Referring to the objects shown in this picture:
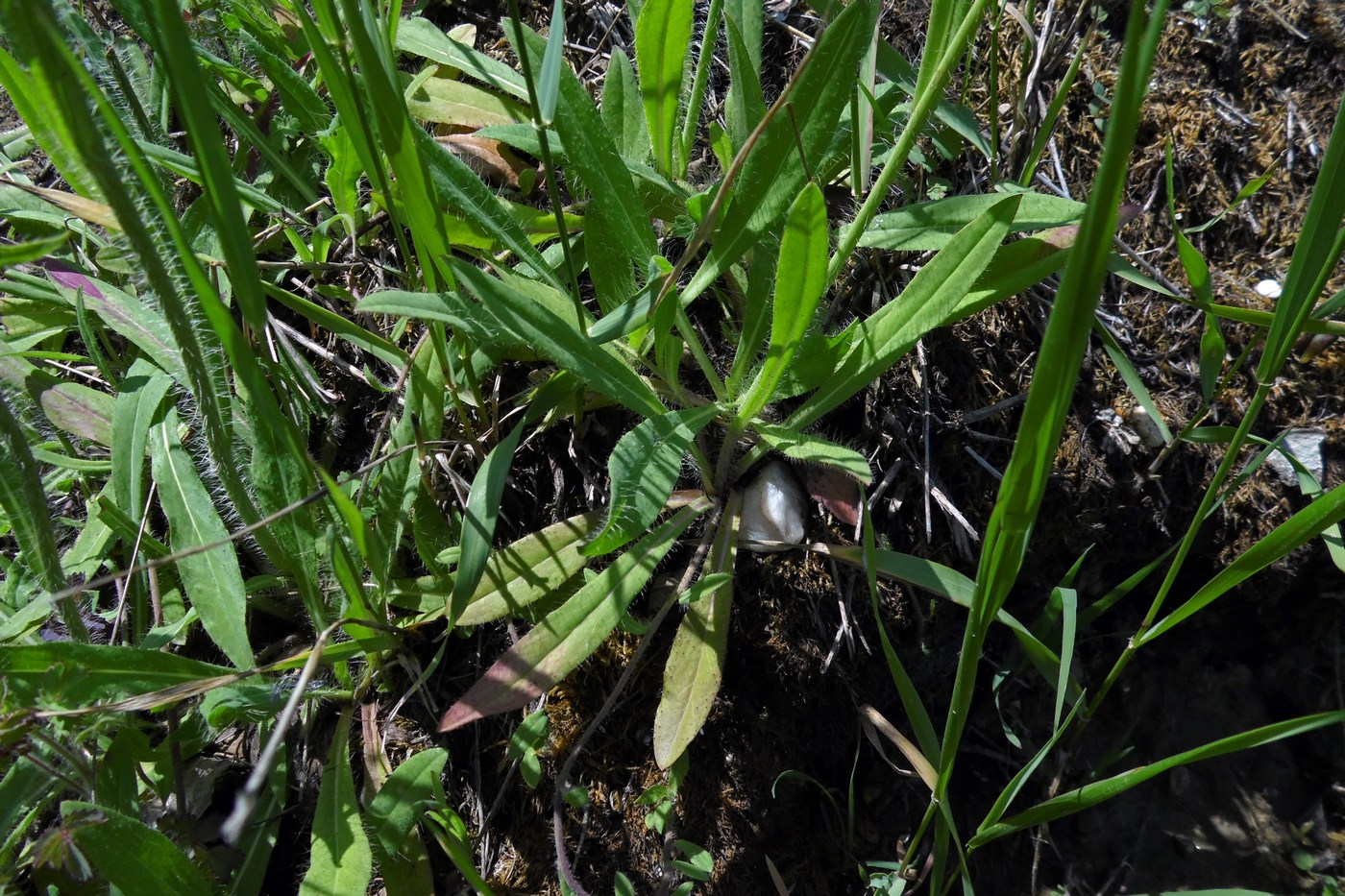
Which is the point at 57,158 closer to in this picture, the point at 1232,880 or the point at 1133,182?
the point at 1133,182

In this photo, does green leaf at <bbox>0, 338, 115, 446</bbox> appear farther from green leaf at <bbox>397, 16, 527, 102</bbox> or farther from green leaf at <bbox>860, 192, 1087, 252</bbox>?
green leaf at <bbox>860, 192, 1087, 252</bbox>

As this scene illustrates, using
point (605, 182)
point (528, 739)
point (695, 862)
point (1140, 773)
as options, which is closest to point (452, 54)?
point (605, 182)

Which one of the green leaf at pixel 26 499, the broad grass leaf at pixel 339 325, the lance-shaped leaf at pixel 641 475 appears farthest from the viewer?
the broad grass leaf at pixel 339 325

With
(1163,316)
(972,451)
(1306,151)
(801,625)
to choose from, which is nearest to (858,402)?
(972,451)

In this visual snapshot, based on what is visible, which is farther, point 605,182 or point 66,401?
point 66,401

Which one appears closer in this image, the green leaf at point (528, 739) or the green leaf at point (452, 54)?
the green leaf at point (528, 739)

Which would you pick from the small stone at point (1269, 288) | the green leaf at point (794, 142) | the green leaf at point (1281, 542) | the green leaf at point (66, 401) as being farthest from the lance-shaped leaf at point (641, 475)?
the small stone at point (1269, 288)

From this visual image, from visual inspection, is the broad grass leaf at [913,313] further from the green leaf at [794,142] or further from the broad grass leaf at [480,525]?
the broad grass leaf at [480,525]

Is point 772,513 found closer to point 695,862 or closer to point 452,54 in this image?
point 695,862
